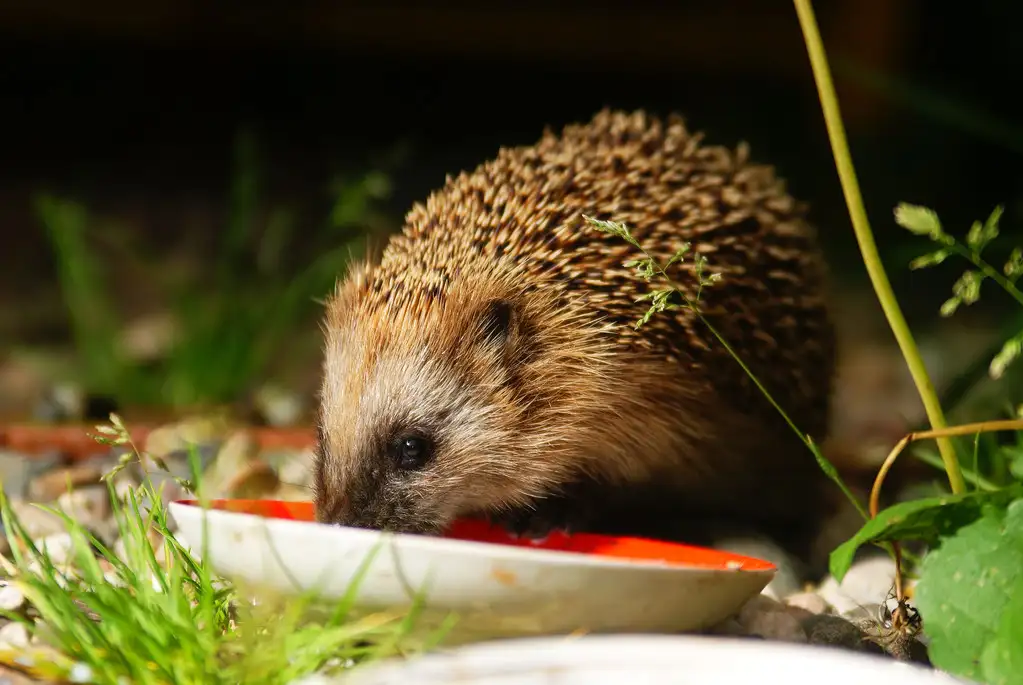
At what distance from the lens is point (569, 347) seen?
2.65m

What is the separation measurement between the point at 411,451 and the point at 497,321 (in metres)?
0.34

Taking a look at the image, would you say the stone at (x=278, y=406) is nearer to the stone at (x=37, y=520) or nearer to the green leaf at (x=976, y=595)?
the stone at (x=37, y=520)

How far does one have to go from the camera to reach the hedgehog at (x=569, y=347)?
251 cm

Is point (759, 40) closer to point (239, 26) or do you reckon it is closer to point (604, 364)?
point (239, 26)

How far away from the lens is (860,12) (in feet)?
20.8

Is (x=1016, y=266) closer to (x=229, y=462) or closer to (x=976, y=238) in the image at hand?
(x=976, y=238)

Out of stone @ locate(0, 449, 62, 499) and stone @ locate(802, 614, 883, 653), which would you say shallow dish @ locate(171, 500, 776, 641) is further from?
stone @ locate(0, 449, 62, 499)

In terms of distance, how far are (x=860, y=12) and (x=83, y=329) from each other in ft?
14.2

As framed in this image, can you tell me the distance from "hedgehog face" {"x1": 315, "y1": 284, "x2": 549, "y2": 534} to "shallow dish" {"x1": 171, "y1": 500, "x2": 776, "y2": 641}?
0.42 meters

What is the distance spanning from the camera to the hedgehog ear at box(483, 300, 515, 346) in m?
2.57

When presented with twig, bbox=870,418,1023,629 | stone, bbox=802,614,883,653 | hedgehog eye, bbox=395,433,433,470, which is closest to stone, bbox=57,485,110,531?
hedgehog eye, bbox=395,433,433,470

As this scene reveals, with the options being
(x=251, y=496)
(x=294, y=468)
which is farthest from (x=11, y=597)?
(x=294, y=468)

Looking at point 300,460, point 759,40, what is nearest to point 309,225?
point 759,40

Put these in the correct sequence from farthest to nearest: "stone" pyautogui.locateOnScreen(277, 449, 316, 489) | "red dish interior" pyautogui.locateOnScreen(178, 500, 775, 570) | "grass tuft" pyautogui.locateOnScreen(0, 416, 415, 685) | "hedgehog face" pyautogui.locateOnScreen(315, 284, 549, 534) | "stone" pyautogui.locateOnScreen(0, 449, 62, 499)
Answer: "stone" pyautogui.locateOnScreen(277, 449, 316, 489) < "stone" pyautogui.locateOnScreen(0, 449, 62, 499) < "hedgehog face" pyautogui.locateOnScreen(315, 284, 549, 534) < "red dish interior" pyautogui.locateOnScreen(178, 500, 775, 570) < "grass tuft" pyautogui.locateOnScreen(0, 416, 415, 685)
